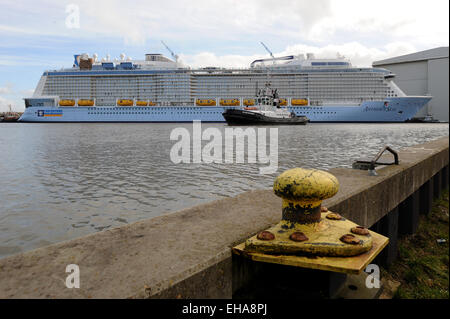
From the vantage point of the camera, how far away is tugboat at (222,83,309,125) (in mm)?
47062

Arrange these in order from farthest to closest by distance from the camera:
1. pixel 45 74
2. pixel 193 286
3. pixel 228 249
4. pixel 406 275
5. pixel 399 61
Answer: pixel 399 61, pixel 45 74, pixel 406 275, pixel 228 249, pixel 193 286

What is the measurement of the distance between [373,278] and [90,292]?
1.99 metres

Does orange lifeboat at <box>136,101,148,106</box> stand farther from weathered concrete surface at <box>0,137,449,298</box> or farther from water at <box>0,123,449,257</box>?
weathered concrete surface at <box>0,137,449,298</box>

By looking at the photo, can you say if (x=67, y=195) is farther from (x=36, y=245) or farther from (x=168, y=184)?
(x=36, y=245)

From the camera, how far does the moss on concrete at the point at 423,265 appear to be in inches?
187

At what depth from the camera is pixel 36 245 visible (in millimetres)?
4512

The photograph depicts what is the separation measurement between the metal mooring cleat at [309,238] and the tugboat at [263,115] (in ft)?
147

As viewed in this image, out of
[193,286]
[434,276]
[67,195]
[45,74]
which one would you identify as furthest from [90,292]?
[45,74]

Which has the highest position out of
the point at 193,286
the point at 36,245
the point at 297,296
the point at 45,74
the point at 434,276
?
the point at 45,74

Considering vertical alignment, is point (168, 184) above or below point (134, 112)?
below

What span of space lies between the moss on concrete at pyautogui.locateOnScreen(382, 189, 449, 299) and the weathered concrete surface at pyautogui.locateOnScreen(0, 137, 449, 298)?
7.92ft

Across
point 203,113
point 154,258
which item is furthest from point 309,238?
point 203,113

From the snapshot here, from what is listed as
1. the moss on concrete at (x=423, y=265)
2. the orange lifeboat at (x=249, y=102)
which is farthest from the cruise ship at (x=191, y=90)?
the moss on concrete at (x=423, y=265)

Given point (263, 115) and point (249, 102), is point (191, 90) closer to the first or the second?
point (249, 102)
